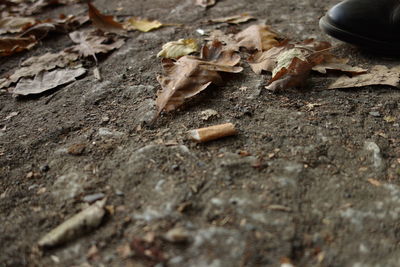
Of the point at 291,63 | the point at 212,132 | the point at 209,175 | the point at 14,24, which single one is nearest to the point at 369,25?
the point at 291,63

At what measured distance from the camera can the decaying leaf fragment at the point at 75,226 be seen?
890 mm

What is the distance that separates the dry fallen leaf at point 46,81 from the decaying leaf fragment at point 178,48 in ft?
1.17

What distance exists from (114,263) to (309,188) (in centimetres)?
50

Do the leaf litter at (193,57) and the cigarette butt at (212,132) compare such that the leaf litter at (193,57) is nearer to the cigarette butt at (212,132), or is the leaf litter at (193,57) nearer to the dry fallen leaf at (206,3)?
the dry fallen leaf at (206,3)

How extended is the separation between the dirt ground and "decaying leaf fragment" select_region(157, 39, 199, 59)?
111 mm

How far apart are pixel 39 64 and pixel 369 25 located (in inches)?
56.1

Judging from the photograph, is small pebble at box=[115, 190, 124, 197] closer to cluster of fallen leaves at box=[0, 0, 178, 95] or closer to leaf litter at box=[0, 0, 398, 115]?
leaf litter at box=[0, 0, 398, 115]

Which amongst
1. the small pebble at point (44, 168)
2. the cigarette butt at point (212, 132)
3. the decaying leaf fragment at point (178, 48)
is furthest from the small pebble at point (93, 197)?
the decaying leaf fragment at point (178, 48)

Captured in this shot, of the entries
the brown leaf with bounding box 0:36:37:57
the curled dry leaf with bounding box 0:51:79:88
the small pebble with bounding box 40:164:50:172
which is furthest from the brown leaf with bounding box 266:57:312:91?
the brown leaf with bounding box 0:36:37:57

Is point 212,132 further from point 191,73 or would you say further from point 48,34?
point 48,34

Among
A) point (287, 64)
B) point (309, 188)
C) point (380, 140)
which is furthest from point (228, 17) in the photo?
point (309, 188)

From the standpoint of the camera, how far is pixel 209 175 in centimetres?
102

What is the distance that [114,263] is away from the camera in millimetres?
829

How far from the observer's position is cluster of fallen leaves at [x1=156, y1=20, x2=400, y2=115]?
137cm
